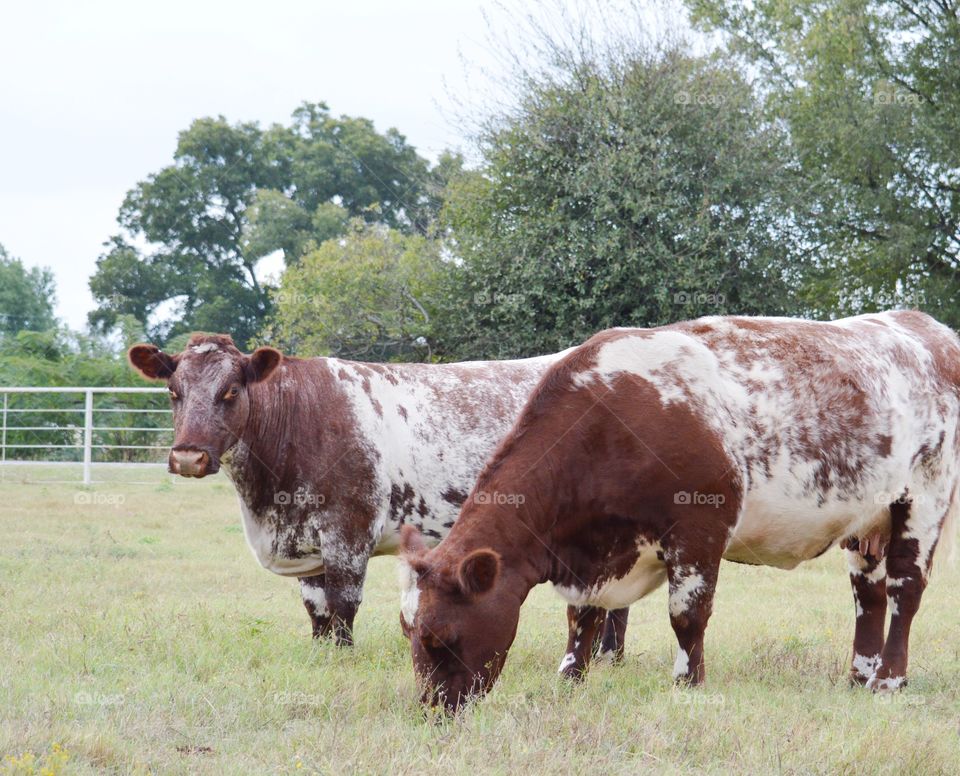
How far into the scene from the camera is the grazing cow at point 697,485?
15.4 ft

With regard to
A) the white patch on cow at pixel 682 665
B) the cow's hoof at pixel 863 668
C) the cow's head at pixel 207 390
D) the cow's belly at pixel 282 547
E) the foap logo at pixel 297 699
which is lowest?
the cow's hoof at pixel 863 668

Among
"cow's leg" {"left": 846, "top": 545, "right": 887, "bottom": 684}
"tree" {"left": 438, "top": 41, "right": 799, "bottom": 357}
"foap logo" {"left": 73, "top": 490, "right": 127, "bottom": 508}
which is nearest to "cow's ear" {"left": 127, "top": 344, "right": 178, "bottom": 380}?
"cow's leg" {"left": 846, "top": 545, "right": 887, "bottom": 684}

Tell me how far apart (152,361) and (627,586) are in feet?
10.5

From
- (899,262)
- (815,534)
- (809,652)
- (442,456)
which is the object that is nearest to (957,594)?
(809,652)

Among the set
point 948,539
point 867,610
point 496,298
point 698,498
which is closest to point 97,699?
point 698,498

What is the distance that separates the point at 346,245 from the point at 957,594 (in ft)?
52.4

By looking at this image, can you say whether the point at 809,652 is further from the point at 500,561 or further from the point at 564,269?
the point at 564,269

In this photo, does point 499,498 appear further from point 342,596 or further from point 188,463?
point 188,463

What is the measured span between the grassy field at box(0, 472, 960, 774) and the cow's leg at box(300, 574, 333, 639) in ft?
0.47

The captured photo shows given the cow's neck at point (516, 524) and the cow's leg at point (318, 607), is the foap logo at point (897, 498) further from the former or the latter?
the cow's leg at point (318, 607)

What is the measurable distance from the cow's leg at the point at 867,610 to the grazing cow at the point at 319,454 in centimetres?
142

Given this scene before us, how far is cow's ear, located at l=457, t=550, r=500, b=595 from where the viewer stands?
4.44 meters

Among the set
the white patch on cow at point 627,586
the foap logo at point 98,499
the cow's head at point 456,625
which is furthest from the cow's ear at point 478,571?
the foap logo at point 98,499

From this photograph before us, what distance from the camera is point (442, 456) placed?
6.82 metres
